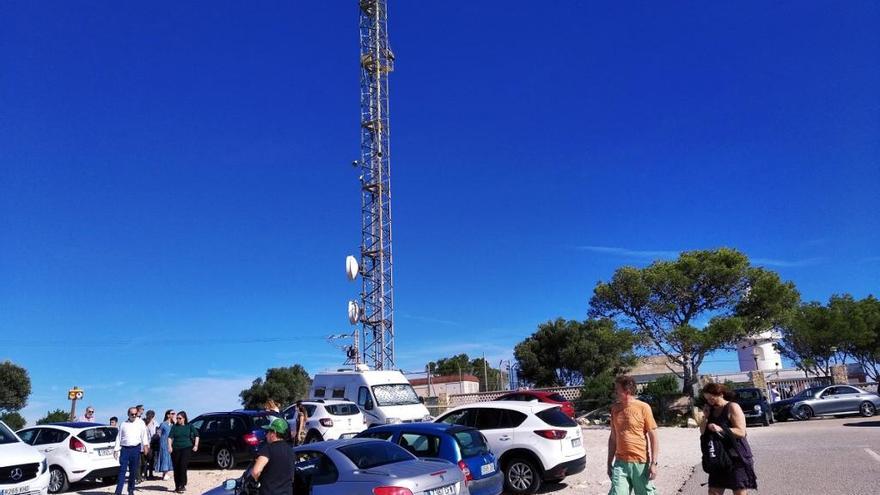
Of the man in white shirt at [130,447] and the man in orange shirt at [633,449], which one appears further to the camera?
the man in white shirt at [130,447]

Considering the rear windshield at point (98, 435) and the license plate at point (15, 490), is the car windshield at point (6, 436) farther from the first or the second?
the rear windshield at point (98, 435)

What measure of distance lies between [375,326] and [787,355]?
3027cm

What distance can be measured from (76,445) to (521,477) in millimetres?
9466

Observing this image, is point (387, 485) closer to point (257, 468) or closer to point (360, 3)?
point (257, 468)

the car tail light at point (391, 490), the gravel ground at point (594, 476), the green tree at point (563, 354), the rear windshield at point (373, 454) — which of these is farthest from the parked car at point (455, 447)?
the green tree at point (563, 354)

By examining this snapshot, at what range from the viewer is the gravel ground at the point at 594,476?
11.5 m

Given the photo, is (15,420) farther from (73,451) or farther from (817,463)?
(817,463)

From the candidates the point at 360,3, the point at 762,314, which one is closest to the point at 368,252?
the point at 360,3

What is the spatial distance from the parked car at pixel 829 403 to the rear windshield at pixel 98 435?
24830 millimetres

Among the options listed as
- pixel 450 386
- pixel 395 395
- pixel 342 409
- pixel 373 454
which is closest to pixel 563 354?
pixel 450 386

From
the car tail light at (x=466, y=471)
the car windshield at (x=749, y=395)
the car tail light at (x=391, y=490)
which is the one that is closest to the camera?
the car tail light at (x=391, y=490)

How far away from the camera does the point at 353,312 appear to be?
105 ft

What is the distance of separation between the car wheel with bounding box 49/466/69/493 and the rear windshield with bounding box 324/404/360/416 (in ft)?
19.7

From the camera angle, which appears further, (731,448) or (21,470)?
(21,470)
